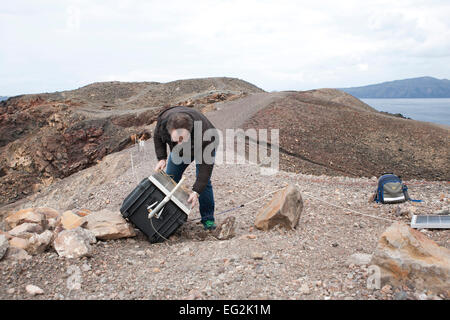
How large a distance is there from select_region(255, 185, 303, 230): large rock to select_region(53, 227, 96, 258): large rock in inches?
81.8

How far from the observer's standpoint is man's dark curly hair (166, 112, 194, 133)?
12.2ft

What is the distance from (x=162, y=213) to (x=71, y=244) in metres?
1.03

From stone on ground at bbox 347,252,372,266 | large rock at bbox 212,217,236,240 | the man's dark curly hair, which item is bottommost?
large rock at bbox 212,217,236,240

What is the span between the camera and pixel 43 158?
774 inches

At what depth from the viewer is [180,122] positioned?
3.70 m

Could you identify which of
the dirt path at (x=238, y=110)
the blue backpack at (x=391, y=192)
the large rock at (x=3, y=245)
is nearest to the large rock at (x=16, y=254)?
the large rock at (x=3, y=245)

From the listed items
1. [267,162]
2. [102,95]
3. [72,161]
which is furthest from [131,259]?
[102,95]

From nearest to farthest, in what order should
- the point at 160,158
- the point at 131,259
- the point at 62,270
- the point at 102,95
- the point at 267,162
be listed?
the point at 62,270 < the point at 131,259 < the point at 160,158 < the point at 267,162 < the point at 102,95

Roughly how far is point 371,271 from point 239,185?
407 centimetres

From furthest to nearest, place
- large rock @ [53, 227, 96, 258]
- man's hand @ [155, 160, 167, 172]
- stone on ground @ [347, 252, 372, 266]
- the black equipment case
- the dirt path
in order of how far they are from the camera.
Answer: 1. the dirt path
2. man's hand @ [155, 160, 167, 172]
3. the black equipment case
4. large rock @ [53, 227, 96, 258]
5. stone on ground @ [347, 252, 372, 266]

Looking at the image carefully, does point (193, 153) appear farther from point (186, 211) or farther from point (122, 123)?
point (122, 123)

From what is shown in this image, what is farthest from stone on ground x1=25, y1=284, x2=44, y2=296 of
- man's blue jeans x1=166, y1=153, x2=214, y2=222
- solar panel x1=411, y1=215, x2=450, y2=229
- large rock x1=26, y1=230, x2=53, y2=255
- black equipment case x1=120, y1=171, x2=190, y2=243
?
solar panel x1=411, y1=215, x2=450, y2=229

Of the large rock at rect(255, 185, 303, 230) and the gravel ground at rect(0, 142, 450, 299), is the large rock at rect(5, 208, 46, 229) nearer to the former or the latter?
the gravel ground at rect(0, 142, 450, 299)

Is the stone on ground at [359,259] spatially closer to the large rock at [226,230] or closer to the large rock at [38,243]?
the large rock at [226,230]
